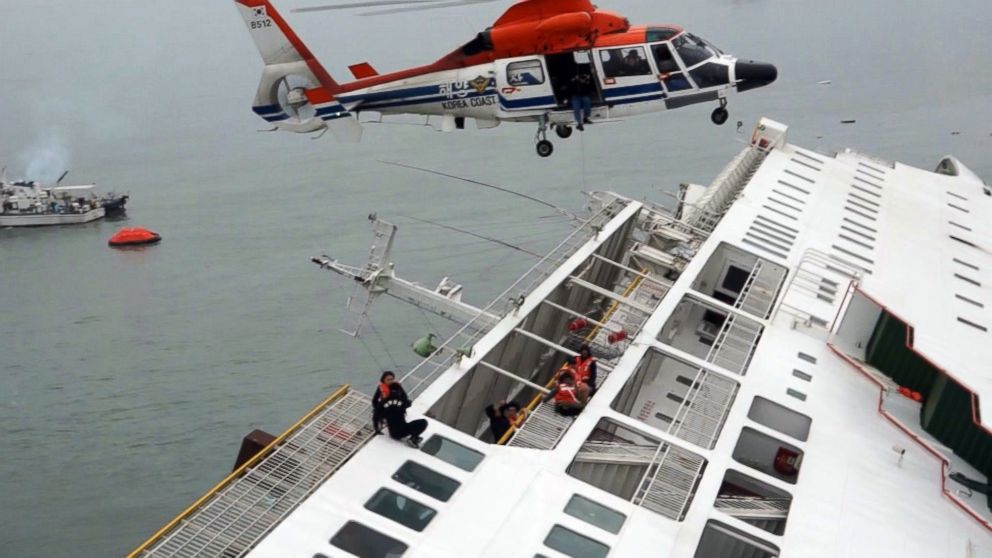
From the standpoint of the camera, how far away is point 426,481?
15.4 metres

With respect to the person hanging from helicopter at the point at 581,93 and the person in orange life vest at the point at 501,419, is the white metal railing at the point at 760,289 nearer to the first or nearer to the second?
the person hanging from helicopter at the point at 581,93

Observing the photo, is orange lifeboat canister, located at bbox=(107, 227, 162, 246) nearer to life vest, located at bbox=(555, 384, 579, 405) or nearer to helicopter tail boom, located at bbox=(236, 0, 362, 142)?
helicopter tail boom, located at bbox=(236, 0, 362, 142)

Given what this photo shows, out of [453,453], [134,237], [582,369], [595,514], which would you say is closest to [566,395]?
[582,369]

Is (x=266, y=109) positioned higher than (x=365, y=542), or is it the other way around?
(x=266, y=109)

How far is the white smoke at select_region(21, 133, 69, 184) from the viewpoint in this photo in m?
70.8

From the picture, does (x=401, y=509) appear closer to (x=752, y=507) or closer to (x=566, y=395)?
(x=566, y=395)

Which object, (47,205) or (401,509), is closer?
(401,509)

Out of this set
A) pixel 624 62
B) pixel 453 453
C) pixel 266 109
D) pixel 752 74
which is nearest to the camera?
pixel 453 453

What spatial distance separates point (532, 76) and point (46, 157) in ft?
180

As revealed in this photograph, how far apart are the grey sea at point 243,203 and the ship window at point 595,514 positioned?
1619 centimetres

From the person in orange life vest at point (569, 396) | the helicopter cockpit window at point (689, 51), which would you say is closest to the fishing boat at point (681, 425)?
the person in orange life vest at point (569, 396)

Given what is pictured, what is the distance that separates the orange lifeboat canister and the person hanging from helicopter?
113 feet

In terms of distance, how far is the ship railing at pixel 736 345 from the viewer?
21625 millimetres

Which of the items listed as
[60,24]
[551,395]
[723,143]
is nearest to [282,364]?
[551,395]
